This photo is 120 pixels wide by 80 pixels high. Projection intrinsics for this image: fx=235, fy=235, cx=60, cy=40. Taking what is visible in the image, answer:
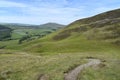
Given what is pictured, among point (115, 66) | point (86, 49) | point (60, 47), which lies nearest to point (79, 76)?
point (115, 66)

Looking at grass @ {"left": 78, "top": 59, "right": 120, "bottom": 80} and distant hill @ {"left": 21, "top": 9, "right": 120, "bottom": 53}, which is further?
distant hill @ {"left": 21, "top": 9, "right": 120, "bottom": 53}

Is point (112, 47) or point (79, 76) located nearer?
point (79, 76)

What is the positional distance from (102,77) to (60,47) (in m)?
63.0

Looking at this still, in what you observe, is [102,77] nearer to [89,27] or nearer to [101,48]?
[101,48]

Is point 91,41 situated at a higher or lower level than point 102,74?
lower

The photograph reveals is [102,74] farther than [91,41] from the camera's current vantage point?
No

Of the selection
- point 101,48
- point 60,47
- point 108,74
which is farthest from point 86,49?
point 108,74

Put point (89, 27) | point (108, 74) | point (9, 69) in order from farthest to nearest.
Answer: point (89, 27) → point (9, 69) → point (108, 74)

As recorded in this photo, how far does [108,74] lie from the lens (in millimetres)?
37406

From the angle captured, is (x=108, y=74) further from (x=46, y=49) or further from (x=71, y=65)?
(x=46, y=49)

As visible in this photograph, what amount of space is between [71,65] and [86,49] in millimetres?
49721

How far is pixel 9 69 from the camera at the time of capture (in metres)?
45.1

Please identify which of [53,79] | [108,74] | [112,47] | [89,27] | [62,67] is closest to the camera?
[53,79]

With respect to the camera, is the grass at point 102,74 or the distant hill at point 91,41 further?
the distant hill at point 91,41
